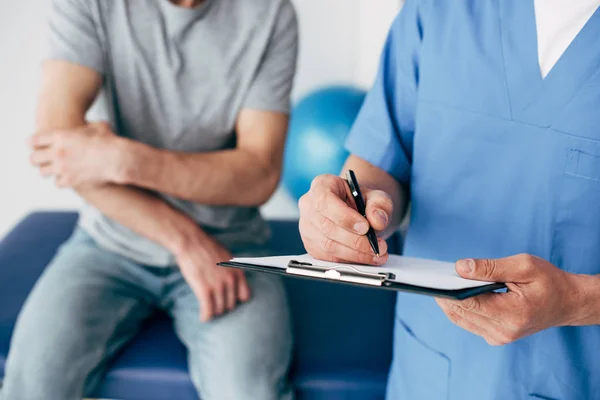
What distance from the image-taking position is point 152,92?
1.36 metres

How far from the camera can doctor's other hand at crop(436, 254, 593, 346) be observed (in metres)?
0.71

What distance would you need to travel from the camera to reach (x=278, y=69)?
1413 mm

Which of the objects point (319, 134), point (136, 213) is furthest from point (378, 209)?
point (319, 134)

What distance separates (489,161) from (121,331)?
0.79 m

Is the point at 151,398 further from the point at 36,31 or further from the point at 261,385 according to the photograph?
the point at 36,31

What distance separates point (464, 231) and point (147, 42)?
2.64ft

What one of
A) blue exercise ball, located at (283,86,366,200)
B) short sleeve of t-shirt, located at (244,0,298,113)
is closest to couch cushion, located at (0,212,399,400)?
short sleeve of t-shirt, located at (244,0,298,113)

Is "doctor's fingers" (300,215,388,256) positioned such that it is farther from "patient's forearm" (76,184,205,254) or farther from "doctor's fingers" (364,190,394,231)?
"patient's forearm" (76,184,205,254)

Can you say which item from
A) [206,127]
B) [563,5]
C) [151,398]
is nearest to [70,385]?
[151,398]

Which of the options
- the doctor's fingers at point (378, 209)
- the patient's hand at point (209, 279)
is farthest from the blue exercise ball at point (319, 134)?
the doctor's fingers at point (378, 209)

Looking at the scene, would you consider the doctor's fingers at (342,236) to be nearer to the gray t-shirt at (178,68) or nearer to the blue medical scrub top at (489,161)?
the blue medical scrub top at (489,161)

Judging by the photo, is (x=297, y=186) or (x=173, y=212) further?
(x=297, y=186)

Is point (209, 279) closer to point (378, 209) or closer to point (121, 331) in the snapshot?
point (121, 331)

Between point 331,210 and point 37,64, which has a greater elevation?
point 331,210
